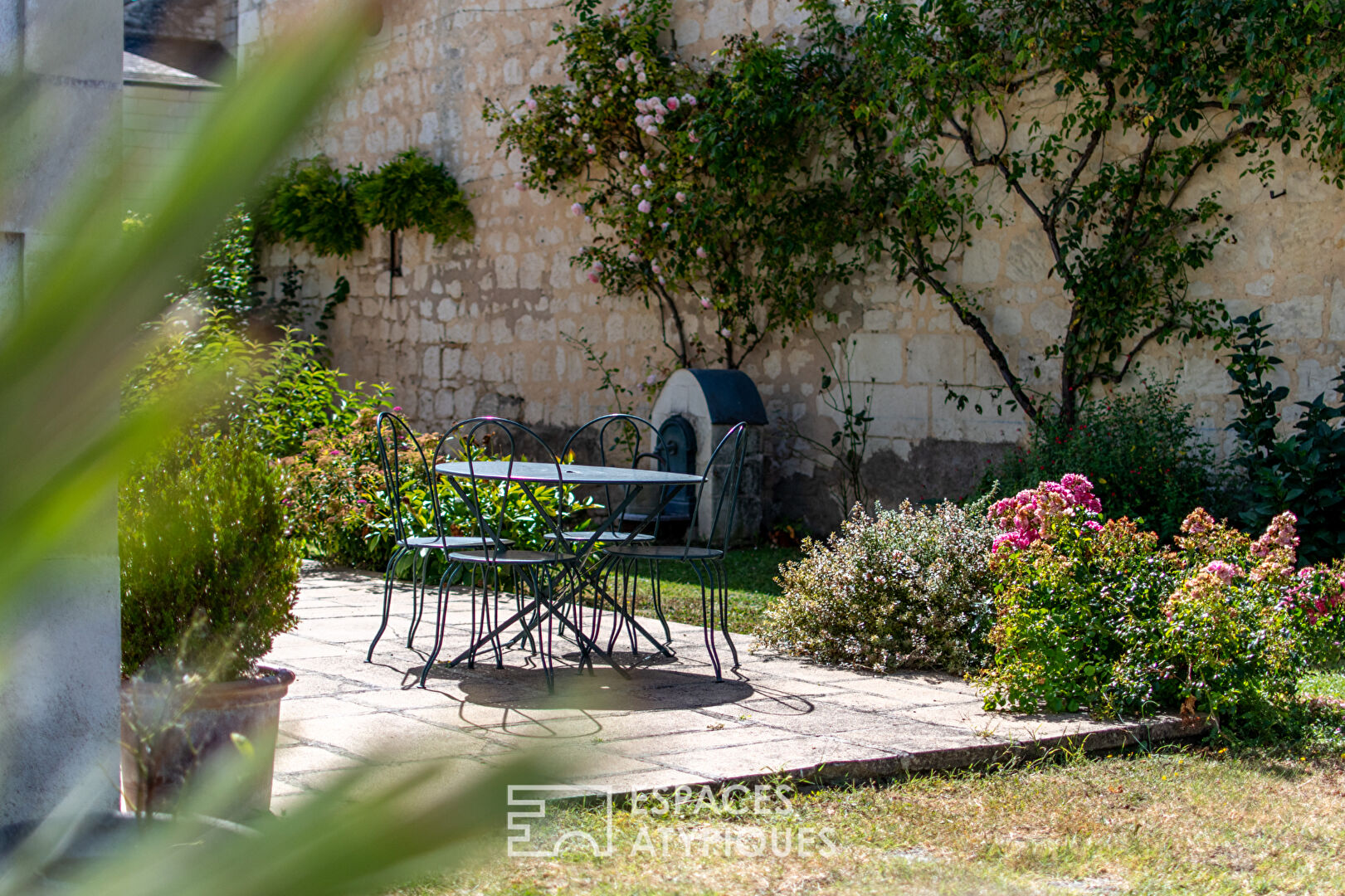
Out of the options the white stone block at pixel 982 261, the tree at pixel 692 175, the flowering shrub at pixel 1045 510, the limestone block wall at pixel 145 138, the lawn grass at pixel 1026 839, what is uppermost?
the tree at pixel 692 175

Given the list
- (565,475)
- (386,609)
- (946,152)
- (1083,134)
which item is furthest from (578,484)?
(946,152)

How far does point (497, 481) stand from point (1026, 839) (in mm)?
2721

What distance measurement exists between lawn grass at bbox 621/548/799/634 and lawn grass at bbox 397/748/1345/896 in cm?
208

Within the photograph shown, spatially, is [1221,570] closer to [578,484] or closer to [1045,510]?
[1045,510]

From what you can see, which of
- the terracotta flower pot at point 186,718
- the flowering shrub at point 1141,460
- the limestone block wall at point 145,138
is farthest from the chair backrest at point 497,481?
the limestone block wall at point 145,138

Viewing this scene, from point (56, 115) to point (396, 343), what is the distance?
10999 mm

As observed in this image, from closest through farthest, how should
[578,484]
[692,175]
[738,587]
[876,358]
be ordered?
[578,484]
[738,587]
[876,358]
[692,175]

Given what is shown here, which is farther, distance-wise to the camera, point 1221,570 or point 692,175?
point 692,175

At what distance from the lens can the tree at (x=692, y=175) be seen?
779 centimetres

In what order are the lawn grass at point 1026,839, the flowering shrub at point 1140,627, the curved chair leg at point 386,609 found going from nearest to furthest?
1. the lawn grass at point 1026,839
2. the flowering shrub at point 1140,627
3. the curved chair leg at point 386,609

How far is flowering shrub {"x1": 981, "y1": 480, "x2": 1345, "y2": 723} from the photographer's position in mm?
3852

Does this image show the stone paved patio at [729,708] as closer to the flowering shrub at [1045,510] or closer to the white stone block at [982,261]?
the flowering shrub at [1045,510]

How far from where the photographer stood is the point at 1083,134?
6629mm

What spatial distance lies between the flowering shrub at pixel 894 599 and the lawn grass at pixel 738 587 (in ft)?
1.50
